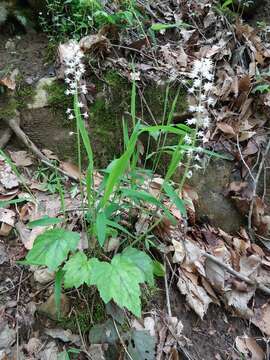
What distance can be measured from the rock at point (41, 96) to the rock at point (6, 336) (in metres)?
1.32

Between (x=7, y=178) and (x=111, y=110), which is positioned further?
(x=111, y=110)

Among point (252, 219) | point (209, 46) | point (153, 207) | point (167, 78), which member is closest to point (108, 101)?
point (167, 78)

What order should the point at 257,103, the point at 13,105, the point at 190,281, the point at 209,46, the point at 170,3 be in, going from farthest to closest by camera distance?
the point at 170,3, the point at 209,46, the point at 257,103, the point at 13,105, the point at 190,281

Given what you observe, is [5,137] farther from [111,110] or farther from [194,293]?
[194,293]

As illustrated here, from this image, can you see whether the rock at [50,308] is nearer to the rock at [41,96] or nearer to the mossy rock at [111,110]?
the mossy rock at [111,110]

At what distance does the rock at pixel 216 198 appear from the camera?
7.47ft

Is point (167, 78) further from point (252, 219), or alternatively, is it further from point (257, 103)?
point (252, 219)

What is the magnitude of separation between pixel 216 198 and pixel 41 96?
4.42 ft

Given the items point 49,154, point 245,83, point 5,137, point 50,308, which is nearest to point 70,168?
point 49,154

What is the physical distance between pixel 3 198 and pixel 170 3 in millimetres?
2260

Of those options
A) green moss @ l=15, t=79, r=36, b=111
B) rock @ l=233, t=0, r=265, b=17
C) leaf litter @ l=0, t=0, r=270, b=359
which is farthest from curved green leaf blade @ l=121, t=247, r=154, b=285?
rock @ l=233, t=0, r=265, b=17

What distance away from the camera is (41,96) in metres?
2.22

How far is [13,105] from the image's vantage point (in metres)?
2.16

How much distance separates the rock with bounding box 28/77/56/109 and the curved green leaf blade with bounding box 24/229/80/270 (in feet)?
3.83
